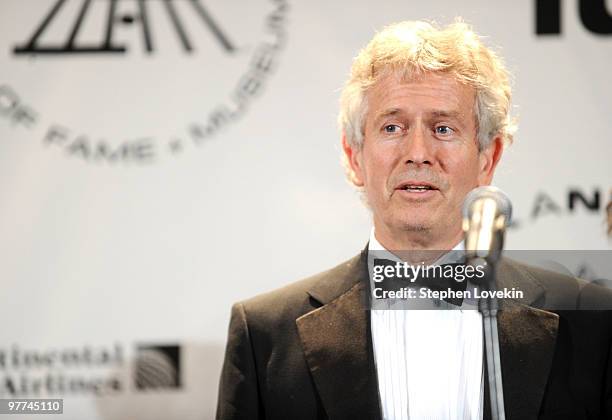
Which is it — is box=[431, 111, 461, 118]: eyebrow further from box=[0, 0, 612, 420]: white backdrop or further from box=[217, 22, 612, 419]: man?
box=[0, 0, 612, 420]: white backdrop

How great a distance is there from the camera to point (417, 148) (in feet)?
6.57

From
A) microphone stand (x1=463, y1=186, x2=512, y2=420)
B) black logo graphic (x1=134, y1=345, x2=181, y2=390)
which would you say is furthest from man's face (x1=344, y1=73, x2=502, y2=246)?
black logo graphic (x1=134, y1=345, x2=181, y2=390)

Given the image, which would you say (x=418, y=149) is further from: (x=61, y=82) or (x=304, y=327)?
(x=61, y=82)

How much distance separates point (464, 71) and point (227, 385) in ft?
2.93

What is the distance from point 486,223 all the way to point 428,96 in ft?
2.64

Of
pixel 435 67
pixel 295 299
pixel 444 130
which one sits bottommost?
→ pixel 295 299

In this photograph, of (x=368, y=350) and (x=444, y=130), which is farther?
(x=444, y=130)

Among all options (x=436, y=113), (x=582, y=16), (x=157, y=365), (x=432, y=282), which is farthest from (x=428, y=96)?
(x=157, y=365)

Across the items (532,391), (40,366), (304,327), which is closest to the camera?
(532,391)

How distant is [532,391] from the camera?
1828 mm

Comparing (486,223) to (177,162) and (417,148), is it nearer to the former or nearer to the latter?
(417,148)

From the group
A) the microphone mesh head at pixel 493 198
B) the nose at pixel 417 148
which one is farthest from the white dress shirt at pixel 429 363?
the microphone mesh head at pixel 493 198

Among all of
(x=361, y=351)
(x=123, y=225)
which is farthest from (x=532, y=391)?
(x=123, y=225)

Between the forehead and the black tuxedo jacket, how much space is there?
36cm
